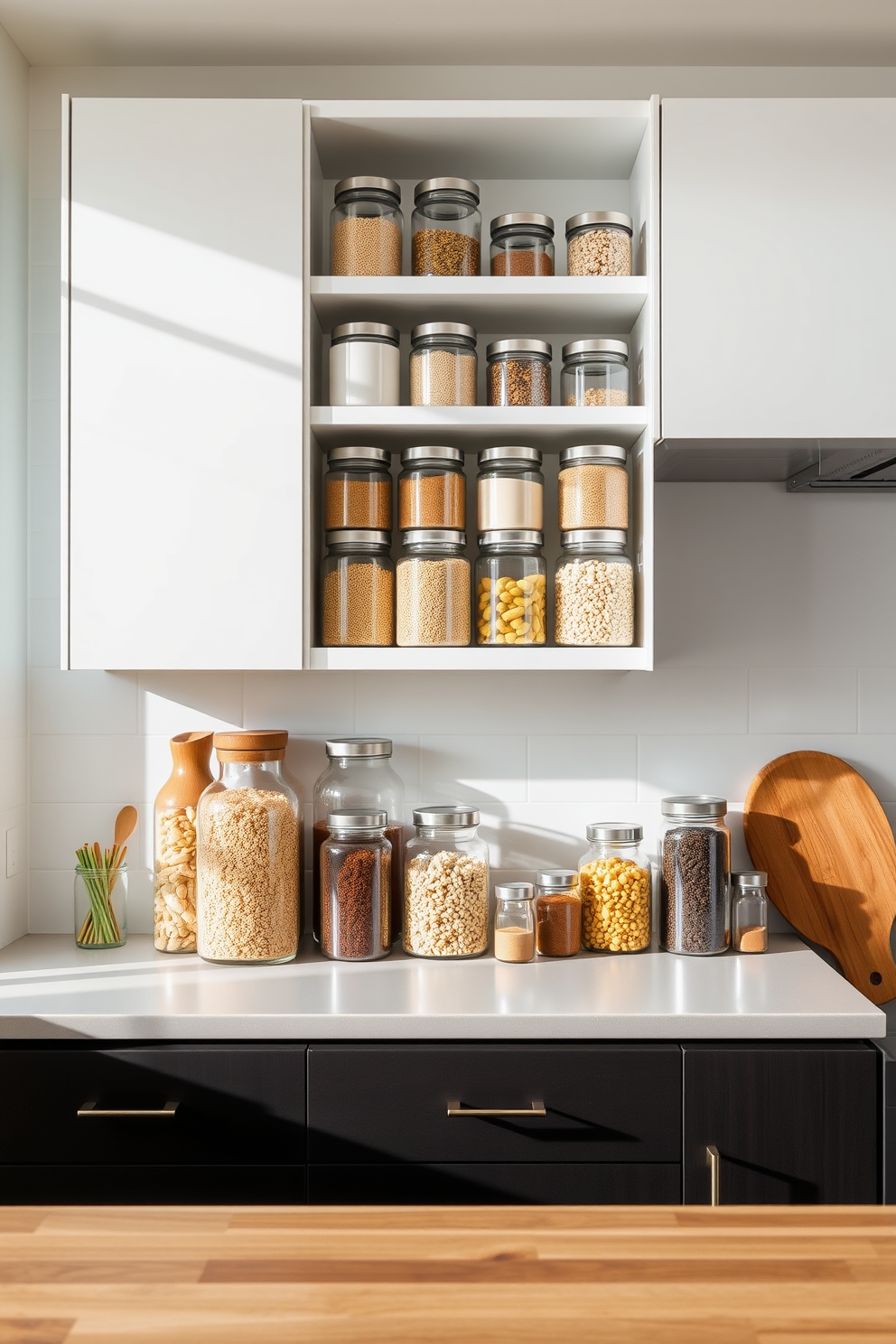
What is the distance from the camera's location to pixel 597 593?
1885 mm

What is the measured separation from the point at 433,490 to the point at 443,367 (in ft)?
0.73

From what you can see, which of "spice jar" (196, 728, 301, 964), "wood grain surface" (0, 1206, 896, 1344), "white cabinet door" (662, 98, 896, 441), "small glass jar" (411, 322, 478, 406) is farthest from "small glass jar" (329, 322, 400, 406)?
"wood grain surface" (0, 1206, 896, 1344)

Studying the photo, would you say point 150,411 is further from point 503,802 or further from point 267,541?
point 503,802

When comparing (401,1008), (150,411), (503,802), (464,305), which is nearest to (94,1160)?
(401,1008)

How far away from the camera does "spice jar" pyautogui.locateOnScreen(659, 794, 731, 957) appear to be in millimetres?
1915

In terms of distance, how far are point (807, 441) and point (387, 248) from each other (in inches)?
32.8

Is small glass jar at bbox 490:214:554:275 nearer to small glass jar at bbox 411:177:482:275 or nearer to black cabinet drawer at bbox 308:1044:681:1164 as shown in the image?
small glass jar at bbox 411:177:482:275

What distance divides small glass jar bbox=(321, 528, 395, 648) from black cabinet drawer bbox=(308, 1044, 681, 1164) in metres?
0.72

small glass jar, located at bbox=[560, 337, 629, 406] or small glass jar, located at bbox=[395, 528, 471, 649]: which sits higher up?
small glass jar, located at bbox=[560, 337, 629, 406]

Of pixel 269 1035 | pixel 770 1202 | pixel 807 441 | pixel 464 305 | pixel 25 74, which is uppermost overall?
pixel 25 74

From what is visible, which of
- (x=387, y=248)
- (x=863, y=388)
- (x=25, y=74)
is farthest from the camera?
(x=25, y=74)

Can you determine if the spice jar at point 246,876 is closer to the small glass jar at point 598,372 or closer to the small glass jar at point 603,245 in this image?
the small glass jar at point 598,372

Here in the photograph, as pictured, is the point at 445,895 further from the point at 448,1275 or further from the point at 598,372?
the point at 448,1275

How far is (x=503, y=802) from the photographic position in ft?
7.13
